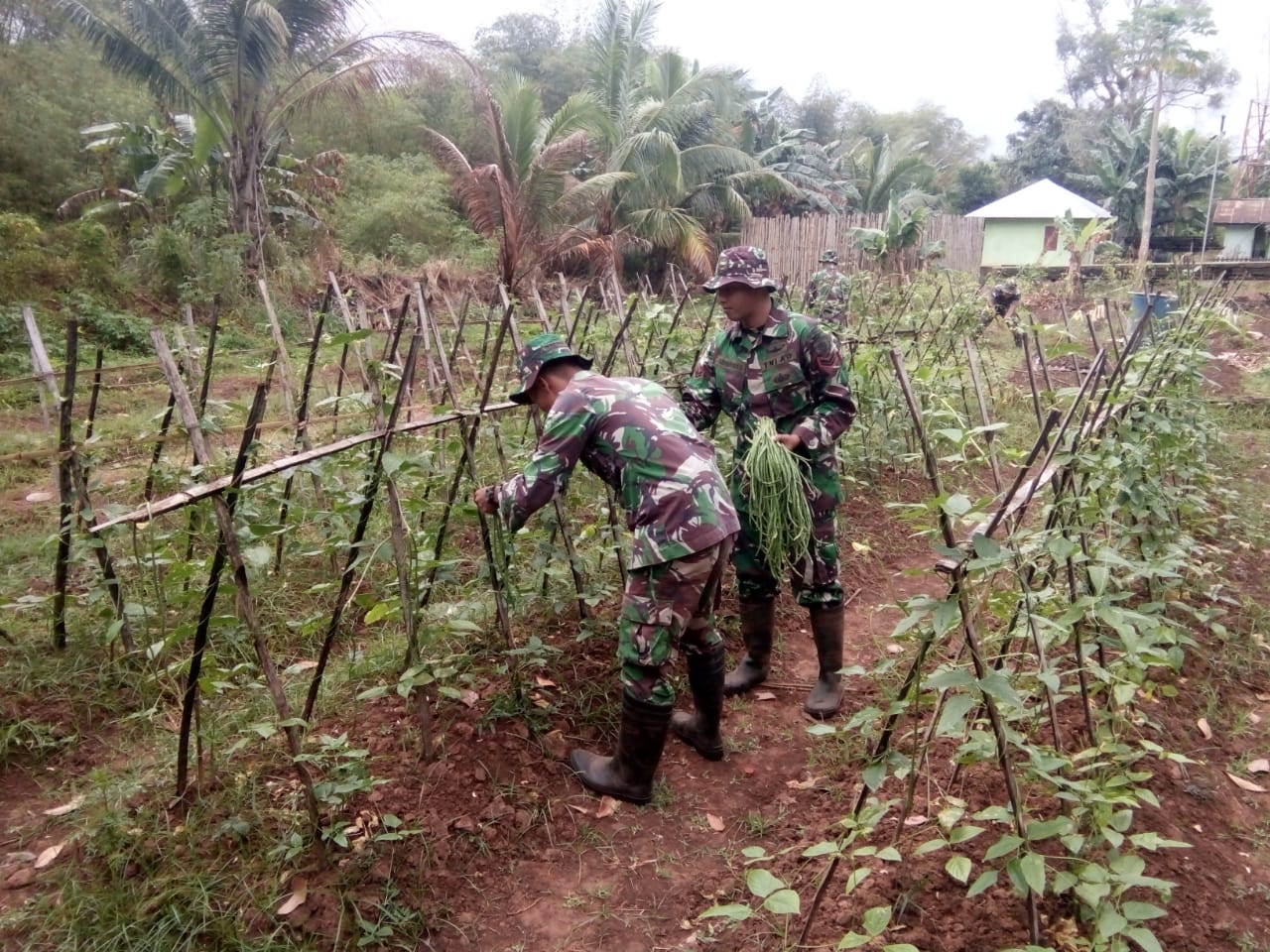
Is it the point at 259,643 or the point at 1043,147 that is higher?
the point at 1043,147

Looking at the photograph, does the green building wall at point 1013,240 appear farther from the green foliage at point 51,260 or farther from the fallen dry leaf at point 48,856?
the fallen dry leaf at point 48,856

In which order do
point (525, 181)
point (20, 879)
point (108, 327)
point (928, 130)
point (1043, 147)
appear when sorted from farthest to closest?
1. point (928, 130)
2. point (1043, 147)
3. point (525, 181)
4. point (108, 327)
5. point (20, 879)

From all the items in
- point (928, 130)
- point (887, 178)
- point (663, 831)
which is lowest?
point (663, 831)

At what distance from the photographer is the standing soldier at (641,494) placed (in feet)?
7.79

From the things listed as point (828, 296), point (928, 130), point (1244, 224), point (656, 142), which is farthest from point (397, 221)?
point (928, 130)

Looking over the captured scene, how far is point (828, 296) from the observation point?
664 centimetres

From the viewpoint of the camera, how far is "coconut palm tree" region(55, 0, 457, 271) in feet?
34.8

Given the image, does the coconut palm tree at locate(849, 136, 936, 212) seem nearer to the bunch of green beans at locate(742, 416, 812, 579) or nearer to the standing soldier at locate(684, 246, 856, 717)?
the standing soldier at locate(684, 246, 856, 717)

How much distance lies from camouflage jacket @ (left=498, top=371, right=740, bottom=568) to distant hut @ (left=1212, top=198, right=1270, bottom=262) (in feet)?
85.3

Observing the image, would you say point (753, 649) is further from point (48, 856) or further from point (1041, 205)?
point (1041, 205)

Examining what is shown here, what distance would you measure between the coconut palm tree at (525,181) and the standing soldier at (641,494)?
11040 mm

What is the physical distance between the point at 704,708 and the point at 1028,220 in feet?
79.6

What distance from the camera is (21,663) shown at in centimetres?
316

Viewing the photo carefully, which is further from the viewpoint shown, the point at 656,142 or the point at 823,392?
the point at 656,142
